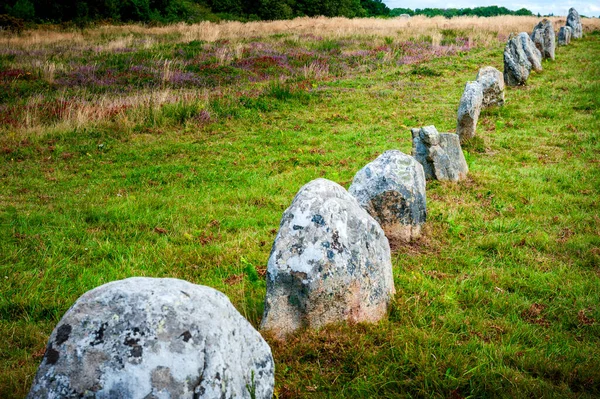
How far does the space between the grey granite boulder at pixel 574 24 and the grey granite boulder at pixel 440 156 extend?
28159 millimetres

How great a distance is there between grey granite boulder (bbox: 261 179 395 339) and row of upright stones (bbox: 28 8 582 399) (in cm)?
1

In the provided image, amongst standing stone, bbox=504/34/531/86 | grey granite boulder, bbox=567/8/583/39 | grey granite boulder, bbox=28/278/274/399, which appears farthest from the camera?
grey granite boulder, bbox=567/8/583/39

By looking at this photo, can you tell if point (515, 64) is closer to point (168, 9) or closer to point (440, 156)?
point (440, 156)

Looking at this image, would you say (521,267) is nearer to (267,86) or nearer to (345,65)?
(267,86)

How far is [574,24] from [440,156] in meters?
29.5

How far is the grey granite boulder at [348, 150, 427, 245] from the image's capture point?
253 inches

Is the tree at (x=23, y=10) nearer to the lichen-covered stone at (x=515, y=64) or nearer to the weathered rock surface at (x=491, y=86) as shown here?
the lichen-covered stone at (x=515, y=64)

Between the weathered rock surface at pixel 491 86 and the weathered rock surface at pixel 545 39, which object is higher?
the weathered rock surface at pixel 545 39

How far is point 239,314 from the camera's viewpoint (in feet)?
10.2

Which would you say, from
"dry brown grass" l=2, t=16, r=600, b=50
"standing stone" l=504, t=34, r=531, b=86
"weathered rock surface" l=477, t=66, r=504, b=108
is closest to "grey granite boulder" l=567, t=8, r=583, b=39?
"dry brown grass" l=2, t=16, r=600, b=50

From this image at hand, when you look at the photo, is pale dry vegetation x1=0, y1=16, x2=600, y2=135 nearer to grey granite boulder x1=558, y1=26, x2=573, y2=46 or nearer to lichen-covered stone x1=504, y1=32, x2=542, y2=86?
grey granite boulder x1=558, y1=26, x2=573, y2=46

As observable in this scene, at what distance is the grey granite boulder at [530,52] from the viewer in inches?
725

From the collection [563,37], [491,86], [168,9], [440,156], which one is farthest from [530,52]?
[168,9]

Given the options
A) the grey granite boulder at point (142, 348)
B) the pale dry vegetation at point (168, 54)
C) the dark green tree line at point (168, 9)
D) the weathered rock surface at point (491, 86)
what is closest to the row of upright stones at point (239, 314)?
the grey granite boulder at point (142, 348)
